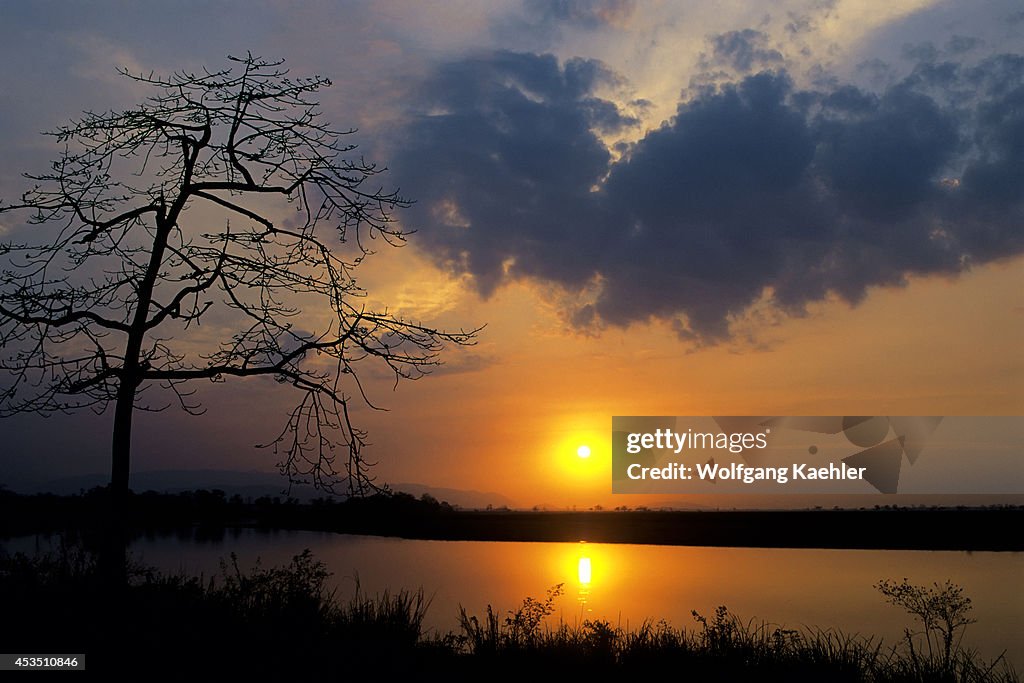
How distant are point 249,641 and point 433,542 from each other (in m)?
73.1

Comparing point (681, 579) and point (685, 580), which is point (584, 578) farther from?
point (685, 580)

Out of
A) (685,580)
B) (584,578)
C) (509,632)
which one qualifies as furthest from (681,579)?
(509,632)

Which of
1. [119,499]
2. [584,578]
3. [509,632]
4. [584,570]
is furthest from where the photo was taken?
[584,570]

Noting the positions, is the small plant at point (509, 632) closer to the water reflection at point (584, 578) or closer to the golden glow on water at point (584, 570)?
the water reflection at point (584, 578)

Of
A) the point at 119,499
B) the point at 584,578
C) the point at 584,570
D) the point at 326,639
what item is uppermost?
the point at 119,499

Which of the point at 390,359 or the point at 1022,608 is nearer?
A: the point at 390,359

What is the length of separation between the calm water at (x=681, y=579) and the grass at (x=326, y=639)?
400 cm

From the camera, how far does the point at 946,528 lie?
84250 millimetres

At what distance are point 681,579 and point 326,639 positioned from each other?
37.3 metres

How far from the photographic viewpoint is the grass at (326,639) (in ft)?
29.4

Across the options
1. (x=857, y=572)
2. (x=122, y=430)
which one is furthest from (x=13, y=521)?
(x=857, y=572)

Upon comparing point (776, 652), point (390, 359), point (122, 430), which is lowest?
point (776, 652)

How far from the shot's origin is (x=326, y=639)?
10.1 m

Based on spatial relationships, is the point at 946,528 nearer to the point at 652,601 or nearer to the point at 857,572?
the point at 857,572
